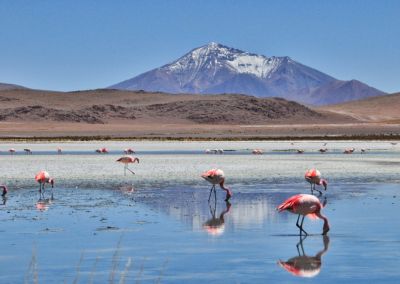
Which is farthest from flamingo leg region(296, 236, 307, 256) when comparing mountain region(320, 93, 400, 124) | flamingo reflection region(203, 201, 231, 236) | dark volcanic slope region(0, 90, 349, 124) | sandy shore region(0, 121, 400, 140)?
mountain region(320, 93, 400, 124)

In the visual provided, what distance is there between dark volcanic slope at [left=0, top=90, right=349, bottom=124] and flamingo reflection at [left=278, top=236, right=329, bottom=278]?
4705 inches

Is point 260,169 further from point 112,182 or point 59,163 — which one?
point 59,163

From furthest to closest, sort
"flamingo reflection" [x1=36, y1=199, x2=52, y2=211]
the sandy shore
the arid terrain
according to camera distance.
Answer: the arid terrain
the sandy shore
"flamingo reflection" [x1=36, y1=199, x2=52, y2=211]

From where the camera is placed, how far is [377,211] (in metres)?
15.4

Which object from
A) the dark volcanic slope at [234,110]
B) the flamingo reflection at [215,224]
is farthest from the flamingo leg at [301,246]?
the dark volcanic slope at [234,110]

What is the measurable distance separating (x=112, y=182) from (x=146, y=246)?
11638mm

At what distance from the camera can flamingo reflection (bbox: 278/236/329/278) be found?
981 cm

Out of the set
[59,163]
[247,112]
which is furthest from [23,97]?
[59,163]

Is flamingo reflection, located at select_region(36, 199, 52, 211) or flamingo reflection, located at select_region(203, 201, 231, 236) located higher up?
flamingo reflection, located at select_region(203, 201, 231, 236)

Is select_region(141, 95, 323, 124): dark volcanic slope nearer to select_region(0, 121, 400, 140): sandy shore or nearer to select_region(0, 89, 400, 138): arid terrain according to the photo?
select_region(0, 89, 400, 138): arid terrain

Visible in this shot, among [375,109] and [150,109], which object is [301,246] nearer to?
[150,109]

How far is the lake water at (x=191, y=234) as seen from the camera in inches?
384

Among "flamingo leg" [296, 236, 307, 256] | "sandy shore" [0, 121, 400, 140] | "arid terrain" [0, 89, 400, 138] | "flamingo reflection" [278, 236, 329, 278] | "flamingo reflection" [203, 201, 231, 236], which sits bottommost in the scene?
"flamingo reflection" [278, 236, 329, 278]

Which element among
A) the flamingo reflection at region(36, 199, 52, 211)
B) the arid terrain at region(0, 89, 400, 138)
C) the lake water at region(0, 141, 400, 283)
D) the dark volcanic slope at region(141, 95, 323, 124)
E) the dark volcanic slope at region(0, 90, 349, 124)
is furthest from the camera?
the dark volcanic slope at region(141, 95, 323, 124)
